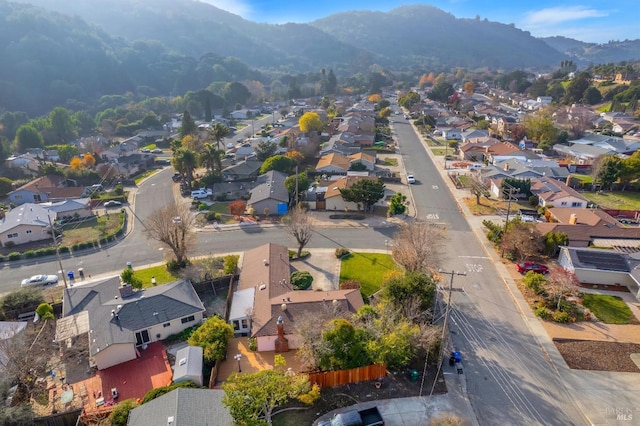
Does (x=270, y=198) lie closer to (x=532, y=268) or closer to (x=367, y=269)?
(x=367, y=269)

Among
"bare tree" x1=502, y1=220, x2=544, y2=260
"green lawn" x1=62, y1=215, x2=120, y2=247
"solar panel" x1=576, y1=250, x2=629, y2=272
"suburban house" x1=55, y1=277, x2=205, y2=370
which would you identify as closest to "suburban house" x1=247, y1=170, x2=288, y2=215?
"green lawn" x1=62, y1=215, x2=120, y2=247

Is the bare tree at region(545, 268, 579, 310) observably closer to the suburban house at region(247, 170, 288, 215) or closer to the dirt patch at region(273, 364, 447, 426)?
the dirt patch at region(273, 364, 447, 426)

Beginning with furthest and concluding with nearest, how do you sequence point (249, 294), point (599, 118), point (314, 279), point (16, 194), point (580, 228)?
point (599, 118)
point (16, 194)
point (580, 228)
point (314, 279)
point (249, 294)

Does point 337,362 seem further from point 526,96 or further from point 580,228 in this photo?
point 526,96

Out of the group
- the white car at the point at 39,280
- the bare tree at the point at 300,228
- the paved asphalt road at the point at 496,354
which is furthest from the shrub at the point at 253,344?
the white car at the point at 39,280

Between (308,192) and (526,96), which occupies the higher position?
(526,96)

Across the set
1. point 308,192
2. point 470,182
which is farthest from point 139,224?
point 470,182

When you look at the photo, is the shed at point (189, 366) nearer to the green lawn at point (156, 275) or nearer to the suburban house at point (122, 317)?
the suburban house at point (122, 317)

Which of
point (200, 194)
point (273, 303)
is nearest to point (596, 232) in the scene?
point (273, 303)
